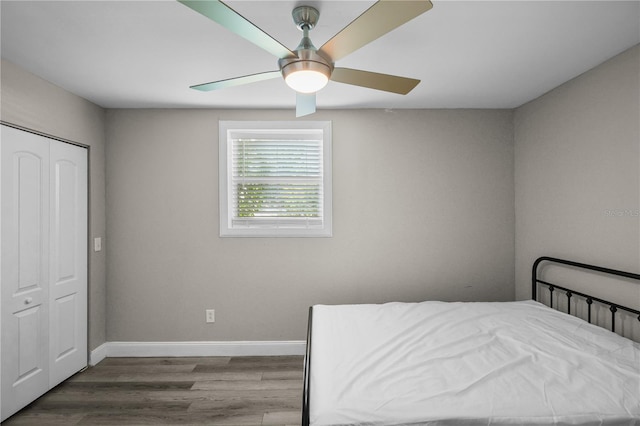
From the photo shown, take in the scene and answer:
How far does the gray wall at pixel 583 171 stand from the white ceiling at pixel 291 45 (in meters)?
0.18

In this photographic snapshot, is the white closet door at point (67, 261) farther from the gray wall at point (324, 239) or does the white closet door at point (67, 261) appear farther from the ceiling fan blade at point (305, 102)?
the ceiling fan blade at point (305, 102)

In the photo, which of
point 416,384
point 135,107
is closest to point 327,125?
point 135,107

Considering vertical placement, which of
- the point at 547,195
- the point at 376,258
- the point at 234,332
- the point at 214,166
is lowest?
the point at 234,332

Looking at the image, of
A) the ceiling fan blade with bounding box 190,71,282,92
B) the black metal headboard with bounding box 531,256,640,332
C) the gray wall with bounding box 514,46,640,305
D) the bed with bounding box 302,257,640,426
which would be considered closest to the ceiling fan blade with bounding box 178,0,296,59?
the ceiling fan blade with bounding box 190,71,282,92

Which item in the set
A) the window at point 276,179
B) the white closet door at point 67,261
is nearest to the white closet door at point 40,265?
the white closet door at point 67,261

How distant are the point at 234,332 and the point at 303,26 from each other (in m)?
2.80

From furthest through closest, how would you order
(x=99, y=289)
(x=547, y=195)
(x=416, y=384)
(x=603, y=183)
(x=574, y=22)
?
(x=99, y=289), (x=547, y=195), (x=603, y=183), (x=574, y=22), (x=416, y=384)

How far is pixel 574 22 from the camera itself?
71.8 inches

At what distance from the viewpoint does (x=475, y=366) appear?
1724 mm

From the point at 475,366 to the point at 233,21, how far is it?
195cm

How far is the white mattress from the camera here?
4.44 ft

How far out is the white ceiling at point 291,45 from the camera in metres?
1.71

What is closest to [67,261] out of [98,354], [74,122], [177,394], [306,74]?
[98,354]

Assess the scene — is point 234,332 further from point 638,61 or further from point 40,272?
point 638,61
